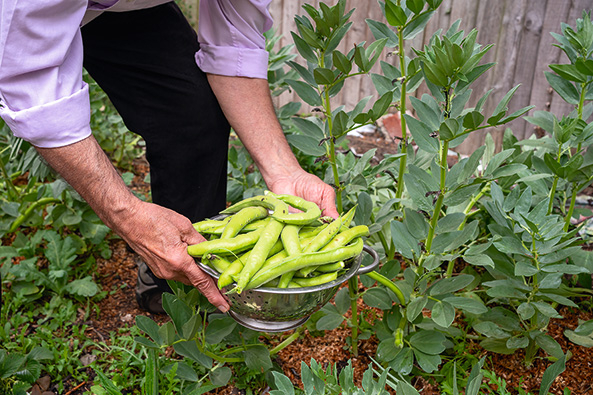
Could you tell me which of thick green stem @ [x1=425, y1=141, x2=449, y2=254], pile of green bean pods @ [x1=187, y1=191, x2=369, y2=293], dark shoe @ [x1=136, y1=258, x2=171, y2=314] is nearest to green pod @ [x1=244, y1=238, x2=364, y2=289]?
pile of green bean pods @ [x1=187, y1=191, x2=369, y2=293]

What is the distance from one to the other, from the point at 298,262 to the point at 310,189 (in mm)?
566

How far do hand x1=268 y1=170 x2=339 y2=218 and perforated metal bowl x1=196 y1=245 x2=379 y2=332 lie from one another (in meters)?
0.32

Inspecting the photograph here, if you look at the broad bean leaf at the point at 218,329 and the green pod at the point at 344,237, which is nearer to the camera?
the green pod at the point at 344,237

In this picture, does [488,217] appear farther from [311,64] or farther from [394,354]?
[311,64]

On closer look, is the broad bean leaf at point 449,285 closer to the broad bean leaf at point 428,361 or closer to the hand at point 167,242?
the broad bean leaf at point 428,361

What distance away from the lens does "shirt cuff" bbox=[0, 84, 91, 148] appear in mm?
1462

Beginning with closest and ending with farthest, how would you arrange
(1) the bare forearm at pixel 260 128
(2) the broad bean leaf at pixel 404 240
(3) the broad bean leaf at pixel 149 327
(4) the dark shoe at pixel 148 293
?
(3) the broad bean leaf at pixel 149 327 < (2) the broad bean leaf at pixel 404 240 < (1) the bare forearm at pixel 260 128 < (4) the dark shoe at pixel 148 293

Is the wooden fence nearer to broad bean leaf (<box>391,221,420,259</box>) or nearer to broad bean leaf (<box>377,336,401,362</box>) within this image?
broad bean leaf (<box>391,221,420,259</box>)

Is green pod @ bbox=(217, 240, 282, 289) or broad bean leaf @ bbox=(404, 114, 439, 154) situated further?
broad bean leaf @ bbox=(404, 114, 439, 154)

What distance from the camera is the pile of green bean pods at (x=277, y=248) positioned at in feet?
4.58

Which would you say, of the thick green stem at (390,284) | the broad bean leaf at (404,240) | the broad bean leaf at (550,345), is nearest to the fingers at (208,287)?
the thick green stem at (390,284)

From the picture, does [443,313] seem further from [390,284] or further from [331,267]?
[331,267]

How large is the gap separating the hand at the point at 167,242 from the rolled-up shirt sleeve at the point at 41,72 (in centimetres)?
30

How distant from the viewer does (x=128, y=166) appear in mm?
3863
